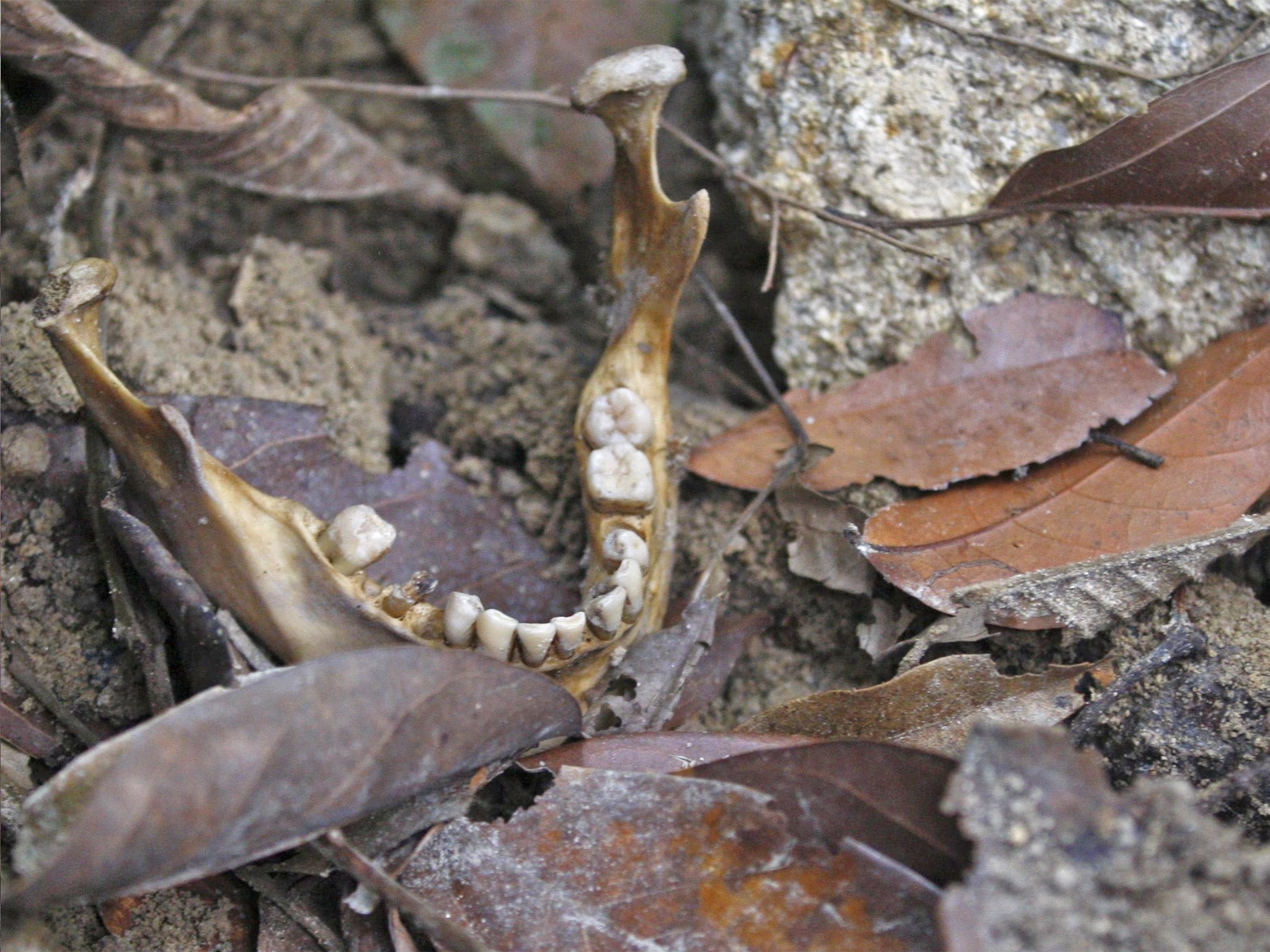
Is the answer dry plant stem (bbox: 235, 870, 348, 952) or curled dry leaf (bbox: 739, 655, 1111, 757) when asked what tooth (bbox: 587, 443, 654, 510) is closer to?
curled dry leaf (bbox: 739, 655, 1111, 757)

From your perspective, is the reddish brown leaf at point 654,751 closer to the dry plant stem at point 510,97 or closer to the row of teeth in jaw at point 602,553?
the row of teeth in jaw at point 602,553

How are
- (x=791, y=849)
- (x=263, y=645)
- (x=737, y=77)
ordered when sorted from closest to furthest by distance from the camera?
1. (x=791, y=849)
2. (x=263, y=645)
3. (x=737, y=77)

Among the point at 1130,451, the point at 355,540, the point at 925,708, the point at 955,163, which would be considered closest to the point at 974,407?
the point at 1130,451

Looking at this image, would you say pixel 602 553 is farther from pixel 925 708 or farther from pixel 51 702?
pixel 51 702

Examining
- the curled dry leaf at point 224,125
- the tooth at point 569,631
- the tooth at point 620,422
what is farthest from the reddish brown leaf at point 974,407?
the curled dry leaf at point 224,125

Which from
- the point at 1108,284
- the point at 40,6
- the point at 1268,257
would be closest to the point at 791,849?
the point at 1108,284

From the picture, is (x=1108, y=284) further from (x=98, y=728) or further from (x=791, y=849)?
(x=98, y=728)
